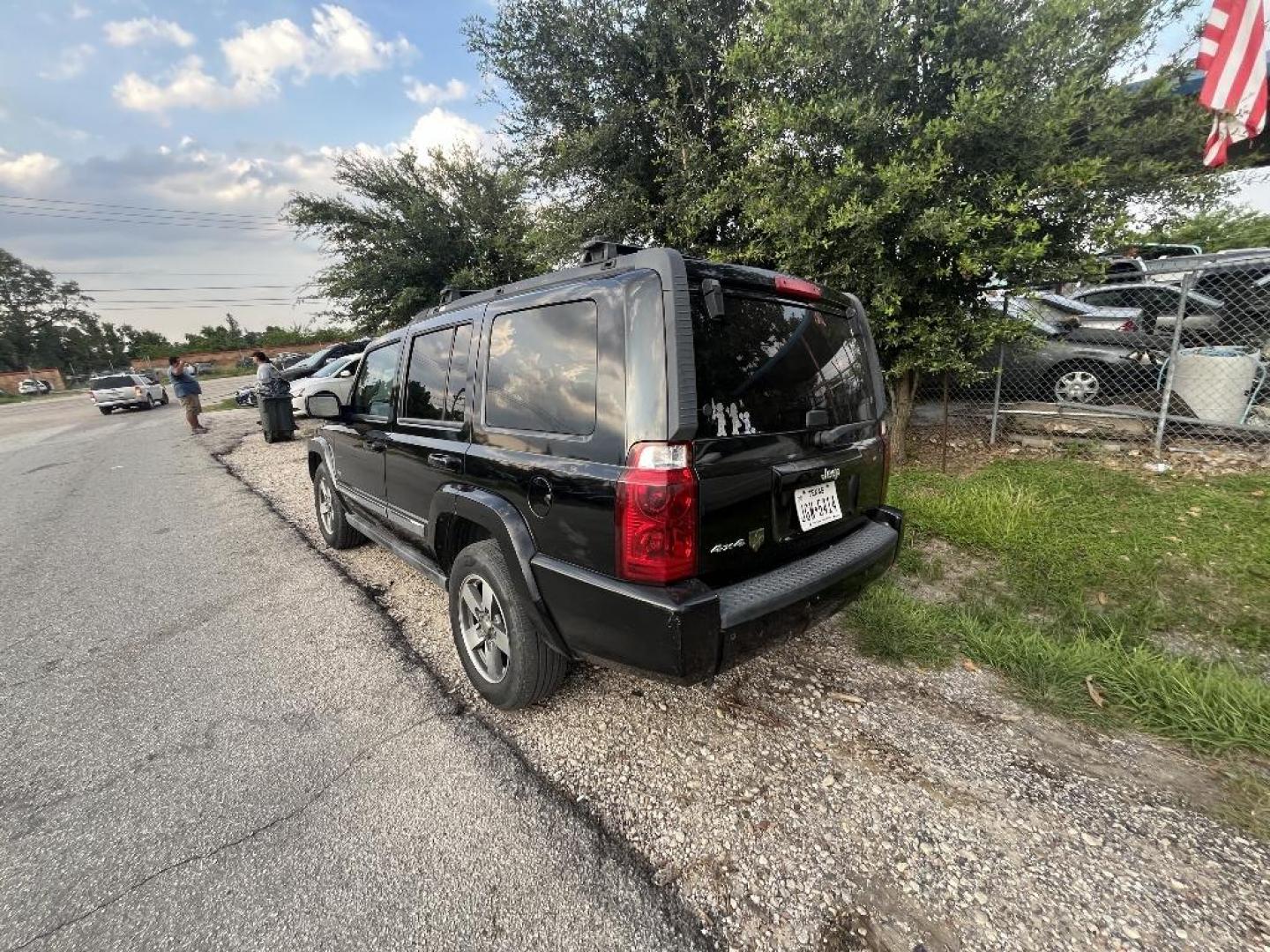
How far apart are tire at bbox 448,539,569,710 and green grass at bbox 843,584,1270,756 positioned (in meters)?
1.75

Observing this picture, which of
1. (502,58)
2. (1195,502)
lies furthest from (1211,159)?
(502,58)

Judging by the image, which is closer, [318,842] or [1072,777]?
[318,842]

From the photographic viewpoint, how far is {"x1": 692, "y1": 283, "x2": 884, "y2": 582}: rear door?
189 centimetres

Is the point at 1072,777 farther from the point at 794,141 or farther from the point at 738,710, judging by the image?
the point at 794,141

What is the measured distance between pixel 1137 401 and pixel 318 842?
25.9ft

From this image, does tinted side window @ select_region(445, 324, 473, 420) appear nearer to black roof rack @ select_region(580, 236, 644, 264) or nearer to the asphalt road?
black roof rack @ select_region(580, 236, 644, 264)

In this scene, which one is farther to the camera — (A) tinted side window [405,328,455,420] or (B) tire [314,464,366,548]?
(B) tire [314,464,366,548]

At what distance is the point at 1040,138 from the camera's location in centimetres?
419

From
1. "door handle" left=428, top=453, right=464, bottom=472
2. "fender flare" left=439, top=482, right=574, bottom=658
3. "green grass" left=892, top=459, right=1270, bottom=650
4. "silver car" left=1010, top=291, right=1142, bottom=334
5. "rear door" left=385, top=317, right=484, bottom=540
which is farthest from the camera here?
"silver car" left=1010, top=291, right=1142, bottom=334

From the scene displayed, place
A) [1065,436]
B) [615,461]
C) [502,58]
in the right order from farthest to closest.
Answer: [502,58] < [1065,436] < [615,461]

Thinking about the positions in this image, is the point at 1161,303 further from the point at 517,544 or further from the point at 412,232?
the point at 412,232

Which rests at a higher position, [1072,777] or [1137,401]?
[1137,401]

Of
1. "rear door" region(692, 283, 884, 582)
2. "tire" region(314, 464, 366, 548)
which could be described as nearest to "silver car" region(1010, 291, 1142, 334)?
"rear door" region(692, 283, 884, 582)

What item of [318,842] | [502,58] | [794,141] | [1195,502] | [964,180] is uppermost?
[502,58]
